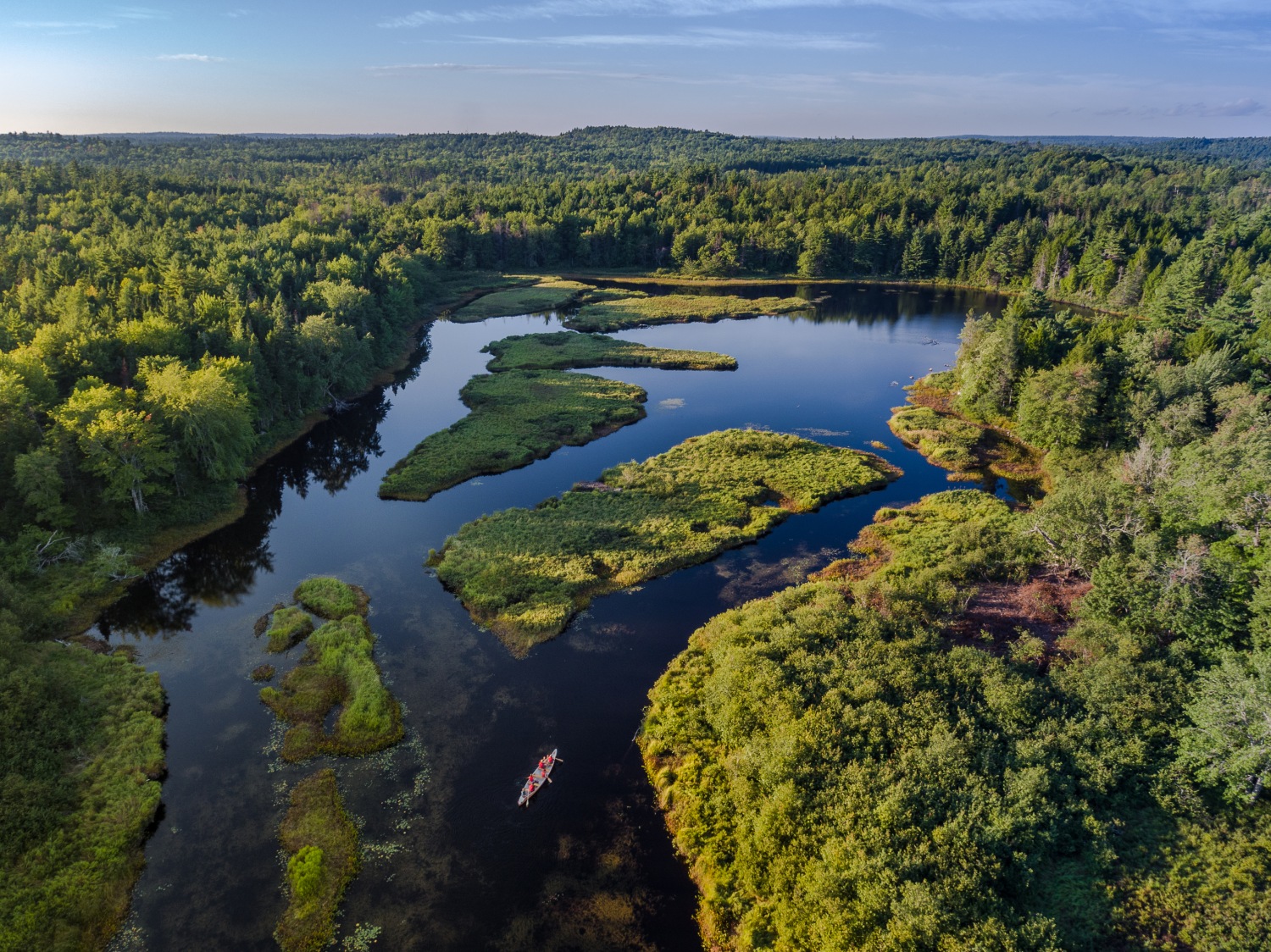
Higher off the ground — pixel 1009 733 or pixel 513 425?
pixel 513 425

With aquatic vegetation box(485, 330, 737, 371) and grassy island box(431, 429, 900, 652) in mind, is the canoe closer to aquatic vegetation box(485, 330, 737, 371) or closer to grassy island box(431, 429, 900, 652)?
grassy island box(431, 429, 900, 652)

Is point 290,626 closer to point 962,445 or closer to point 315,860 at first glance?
point 315,860

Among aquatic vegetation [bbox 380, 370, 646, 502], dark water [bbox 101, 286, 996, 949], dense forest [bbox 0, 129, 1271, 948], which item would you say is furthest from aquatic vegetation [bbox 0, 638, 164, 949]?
aquatic vegetation [bbox 380, 370, 646, 502]

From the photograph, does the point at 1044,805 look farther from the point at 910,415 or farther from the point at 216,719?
the point at 910,415

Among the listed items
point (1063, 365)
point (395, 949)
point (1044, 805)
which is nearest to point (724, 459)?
point (1063, 365)

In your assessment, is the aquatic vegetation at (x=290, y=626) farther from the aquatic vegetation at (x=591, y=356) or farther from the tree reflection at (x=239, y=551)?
the aquatic vegetation at (x=591, y=356)

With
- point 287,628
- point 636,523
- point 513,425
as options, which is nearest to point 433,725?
point 287,628

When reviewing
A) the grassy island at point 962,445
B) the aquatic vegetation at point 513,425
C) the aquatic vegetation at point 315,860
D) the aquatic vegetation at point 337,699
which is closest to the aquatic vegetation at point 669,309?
the aquatic vegetation at point 513,425
